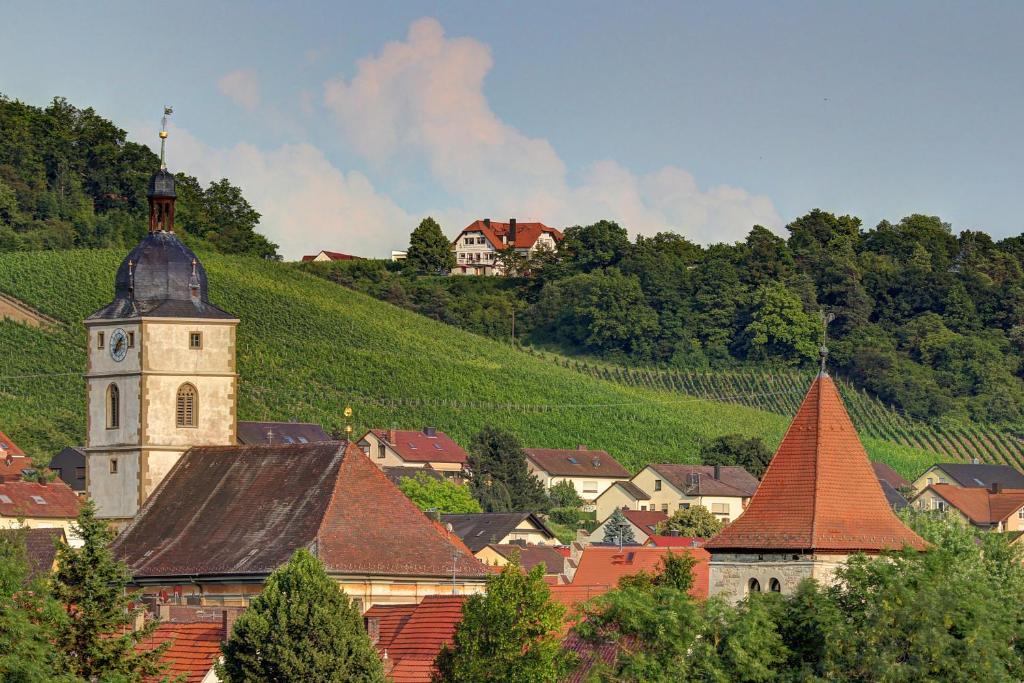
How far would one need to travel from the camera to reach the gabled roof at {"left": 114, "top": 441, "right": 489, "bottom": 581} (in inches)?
1970

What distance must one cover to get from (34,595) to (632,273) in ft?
415

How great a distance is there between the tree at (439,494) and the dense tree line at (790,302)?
44.4m

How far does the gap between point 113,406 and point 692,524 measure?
40.4 meters

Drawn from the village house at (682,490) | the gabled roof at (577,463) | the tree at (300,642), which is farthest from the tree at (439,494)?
the tree at (300,642)

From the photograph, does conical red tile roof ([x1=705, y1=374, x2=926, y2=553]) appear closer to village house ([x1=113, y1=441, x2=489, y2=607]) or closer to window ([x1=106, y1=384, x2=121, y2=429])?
village house ([x1=113, y1=441, x2=489, y2=607])

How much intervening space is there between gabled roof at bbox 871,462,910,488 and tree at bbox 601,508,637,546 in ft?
50.8

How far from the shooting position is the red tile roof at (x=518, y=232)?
19062cm

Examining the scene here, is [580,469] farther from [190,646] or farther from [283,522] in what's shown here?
[190,646]

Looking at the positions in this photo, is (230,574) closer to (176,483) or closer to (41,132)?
(176,483)

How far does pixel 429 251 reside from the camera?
586 ft

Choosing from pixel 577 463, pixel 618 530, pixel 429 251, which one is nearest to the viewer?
pixel 618 530

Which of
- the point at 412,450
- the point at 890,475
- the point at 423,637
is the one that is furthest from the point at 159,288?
the point at 890,475

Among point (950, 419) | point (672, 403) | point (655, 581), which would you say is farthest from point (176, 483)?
point (950, 419)

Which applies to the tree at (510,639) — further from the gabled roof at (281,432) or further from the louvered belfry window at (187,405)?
the gabled roof at (281,432)
